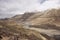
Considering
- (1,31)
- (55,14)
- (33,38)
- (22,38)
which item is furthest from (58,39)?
(55,14)

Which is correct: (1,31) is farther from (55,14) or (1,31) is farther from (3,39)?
(55,14)

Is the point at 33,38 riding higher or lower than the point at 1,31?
lower

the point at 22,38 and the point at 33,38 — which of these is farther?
the point at 33,38

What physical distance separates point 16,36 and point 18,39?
774 mm

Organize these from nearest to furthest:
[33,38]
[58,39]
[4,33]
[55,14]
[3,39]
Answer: [3,39] → [4,33] → [33,38] → [58,39] → [55,14]

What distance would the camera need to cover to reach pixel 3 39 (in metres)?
30.3

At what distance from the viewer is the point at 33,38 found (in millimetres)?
39094

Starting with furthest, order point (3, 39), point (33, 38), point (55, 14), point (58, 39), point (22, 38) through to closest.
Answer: point (55, 14) → point (58, 39) → point (33, 38) → point (22, 38) → point (3, 39)

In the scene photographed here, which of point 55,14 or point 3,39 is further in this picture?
point 55,14

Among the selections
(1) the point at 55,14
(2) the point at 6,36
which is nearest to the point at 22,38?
(2) the point at 6,36

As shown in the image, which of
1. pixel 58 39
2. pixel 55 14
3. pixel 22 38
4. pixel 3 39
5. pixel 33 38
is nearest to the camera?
pixel 3 39

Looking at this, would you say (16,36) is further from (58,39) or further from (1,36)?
(58,39)

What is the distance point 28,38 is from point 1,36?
8.02 meters

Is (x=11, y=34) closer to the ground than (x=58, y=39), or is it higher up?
higher up
